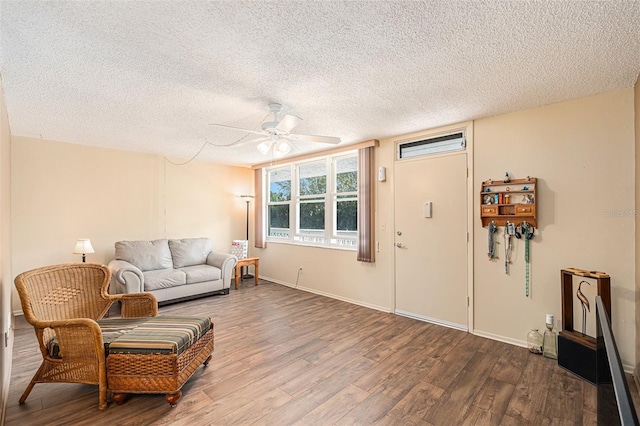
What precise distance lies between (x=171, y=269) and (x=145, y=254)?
0.44 metres

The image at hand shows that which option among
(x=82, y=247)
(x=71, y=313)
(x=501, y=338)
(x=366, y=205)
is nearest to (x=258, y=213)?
(x=366, y=205)

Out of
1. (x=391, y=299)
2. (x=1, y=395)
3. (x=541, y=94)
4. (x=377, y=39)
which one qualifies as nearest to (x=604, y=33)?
(x=541, y=94)

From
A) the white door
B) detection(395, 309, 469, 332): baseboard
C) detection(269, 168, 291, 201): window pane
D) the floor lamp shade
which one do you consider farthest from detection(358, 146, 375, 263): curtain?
the floor lamp shade

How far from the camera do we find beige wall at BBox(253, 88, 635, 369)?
2.52m

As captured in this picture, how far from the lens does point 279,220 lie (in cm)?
594

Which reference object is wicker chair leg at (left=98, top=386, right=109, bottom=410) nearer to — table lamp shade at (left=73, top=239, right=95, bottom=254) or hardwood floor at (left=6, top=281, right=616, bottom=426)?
hardwood floor at (left=6, top=281, right=616, bottom=426)

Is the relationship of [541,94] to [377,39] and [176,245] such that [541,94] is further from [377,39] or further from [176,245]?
A: [176,245]

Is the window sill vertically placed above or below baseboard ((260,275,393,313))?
above

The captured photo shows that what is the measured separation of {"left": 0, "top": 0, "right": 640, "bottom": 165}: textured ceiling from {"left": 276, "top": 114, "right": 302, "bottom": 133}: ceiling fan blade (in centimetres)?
19

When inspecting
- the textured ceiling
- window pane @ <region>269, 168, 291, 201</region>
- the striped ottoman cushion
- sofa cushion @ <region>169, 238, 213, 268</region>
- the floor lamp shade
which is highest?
the textured ceiling

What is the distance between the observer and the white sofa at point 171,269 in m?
3.96

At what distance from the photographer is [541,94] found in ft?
8.61

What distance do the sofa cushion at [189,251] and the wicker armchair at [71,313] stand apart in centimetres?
222

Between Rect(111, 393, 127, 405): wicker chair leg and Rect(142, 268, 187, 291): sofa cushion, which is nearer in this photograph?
Rect(111, 393, 127, 405): wicker chair leg
